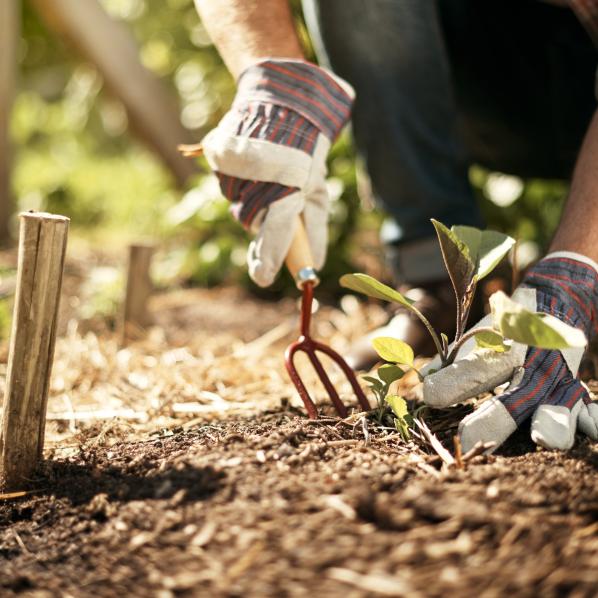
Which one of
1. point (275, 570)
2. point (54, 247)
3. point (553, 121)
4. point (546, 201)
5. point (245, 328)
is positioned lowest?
point (275, 570)

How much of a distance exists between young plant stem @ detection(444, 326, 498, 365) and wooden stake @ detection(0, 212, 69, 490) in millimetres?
668

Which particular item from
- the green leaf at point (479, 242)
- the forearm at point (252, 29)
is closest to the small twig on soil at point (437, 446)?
the green leaf at point (479, 242)

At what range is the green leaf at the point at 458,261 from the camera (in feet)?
4.08

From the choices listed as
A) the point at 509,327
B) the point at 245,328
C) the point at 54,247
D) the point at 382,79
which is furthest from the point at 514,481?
the point at 245,328

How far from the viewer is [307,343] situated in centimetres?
146

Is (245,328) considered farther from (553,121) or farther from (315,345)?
(553,121)

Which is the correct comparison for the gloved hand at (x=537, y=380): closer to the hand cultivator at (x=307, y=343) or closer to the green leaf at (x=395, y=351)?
the green leaf at (x=395, y=351)

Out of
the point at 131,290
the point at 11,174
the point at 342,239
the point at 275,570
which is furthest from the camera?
the point at 11,174

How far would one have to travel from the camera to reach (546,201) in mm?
2955

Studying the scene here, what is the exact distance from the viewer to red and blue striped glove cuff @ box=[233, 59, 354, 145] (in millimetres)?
1496

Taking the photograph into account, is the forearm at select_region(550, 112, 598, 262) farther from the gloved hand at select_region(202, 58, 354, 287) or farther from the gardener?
the gloved hand at select_region(202, 58, 354, 287)

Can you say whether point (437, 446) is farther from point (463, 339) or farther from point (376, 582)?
point (376, 582)

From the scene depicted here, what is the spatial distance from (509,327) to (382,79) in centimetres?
114

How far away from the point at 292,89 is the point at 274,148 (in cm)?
15
